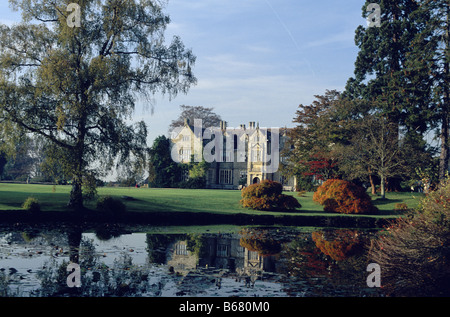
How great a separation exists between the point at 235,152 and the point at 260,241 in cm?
5094

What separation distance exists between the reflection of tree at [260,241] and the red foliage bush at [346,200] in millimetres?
11902

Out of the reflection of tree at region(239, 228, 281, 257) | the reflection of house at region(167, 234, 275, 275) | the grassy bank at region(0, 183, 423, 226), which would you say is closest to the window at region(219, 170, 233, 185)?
the grassy bank at region(0, 183, 423, 226)

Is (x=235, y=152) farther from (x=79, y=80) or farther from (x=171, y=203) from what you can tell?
(x=79, y=80)

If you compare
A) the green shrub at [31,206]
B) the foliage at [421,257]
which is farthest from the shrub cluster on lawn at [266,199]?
the foliage at [421,257]

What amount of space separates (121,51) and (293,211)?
56.0 feet

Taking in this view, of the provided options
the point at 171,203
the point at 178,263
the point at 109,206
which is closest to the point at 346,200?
the point at 171,203

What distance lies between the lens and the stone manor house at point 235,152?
6562 cm

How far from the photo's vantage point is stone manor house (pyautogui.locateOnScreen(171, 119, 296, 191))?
215 ft

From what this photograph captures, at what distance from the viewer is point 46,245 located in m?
16.8

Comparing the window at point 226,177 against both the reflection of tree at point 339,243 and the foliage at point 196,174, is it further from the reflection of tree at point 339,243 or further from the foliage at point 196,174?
the reflection of tree at point 339,243

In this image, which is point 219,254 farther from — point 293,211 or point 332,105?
point 332,105

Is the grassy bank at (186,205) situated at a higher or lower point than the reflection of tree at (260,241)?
higher

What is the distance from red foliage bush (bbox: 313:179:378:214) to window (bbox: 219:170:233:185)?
3477 centimetres
